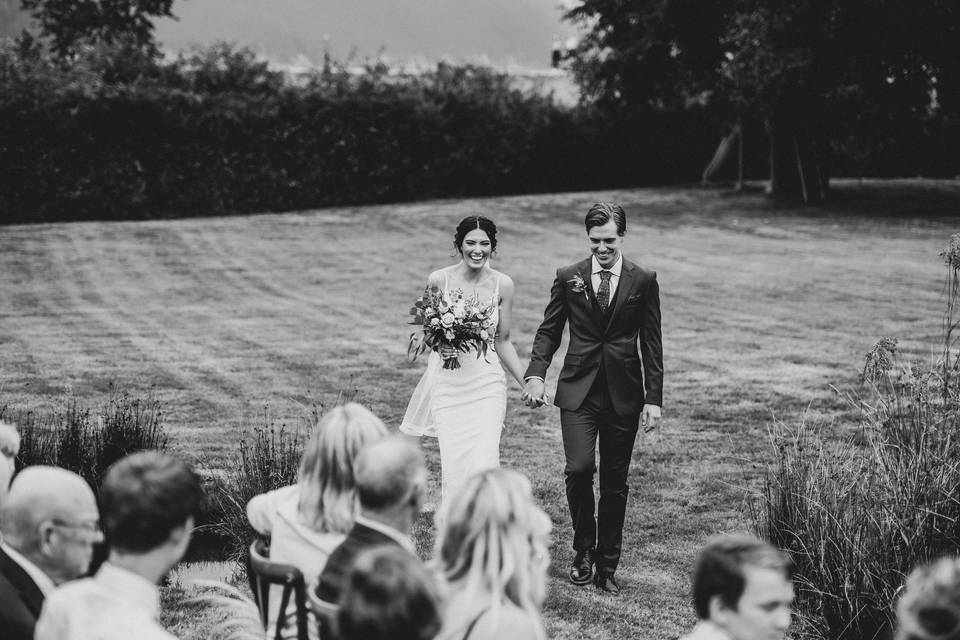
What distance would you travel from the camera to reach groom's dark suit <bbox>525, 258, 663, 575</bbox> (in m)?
6.93

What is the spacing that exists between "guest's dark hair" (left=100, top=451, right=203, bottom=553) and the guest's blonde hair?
839 millimetres

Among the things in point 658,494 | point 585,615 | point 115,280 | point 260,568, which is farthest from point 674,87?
point 260,568

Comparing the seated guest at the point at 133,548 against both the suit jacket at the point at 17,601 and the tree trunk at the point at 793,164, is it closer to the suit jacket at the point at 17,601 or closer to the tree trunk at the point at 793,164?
the suit jacket at the point at 17,601

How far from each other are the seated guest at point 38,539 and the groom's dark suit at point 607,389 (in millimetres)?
3705

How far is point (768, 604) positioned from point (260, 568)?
1.79 m

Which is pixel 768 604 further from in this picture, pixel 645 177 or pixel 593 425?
pixel 645 177

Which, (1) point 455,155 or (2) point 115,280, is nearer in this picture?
(2) point 115,280

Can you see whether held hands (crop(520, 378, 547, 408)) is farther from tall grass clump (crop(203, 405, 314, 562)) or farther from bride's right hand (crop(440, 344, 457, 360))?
tall grass clump (crop(203, 405, 314, 562))

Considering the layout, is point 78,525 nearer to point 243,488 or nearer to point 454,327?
point 243,488

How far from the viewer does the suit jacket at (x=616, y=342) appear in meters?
6.94

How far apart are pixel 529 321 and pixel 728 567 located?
12740 millimetres

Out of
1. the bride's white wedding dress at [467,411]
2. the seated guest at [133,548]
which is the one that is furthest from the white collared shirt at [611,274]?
the seated guest at [133,548]

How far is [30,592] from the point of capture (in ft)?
12.4

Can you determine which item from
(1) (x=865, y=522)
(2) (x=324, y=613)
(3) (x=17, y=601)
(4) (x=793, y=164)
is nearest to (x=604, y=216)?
(1) (x=865, y=522)
